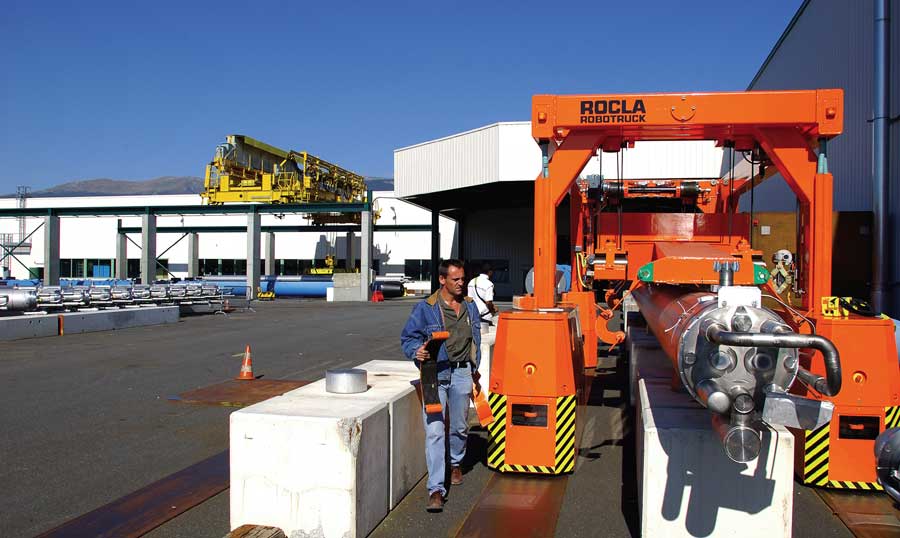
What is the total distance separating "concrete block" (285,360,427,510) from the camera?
563 cm

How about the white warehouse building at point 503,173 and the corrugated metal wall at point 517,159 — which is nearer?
the corrugated metal wall at point 517,159

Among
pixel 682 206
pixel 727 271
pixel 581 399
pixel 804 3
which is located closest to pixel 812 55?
pixel 804 3

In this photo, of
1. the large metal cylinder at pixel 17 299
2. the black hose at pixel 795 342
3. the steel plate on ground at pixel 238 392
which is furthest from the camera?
the large metal cylinder at pixel 17 299

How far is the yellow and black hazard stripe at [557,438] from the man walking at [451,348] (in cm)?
A: 50

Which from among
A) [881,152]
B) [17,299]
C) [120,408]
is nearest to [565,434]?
[120,408]

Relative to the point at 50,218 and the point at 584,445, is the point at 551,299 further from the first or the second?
the point at 50,218

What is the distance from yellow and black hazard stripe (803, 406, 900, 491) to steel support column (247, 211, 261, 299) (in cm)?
3785

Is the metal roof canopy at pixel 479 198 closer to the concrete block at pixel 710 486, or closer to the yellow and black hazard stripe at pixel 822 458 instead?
Answer: the yellow and black hazard stripe at pixel 822 458

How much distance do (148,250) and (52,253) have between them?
5382mm

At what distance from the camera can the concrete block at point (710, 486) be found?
464 centimetres

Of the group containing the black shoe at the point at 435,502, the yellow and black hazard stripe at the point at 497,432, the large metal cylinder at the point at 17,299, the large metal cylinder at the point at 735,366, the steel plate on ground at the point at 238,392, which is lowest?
the steel plate on ground at the point at 238,392

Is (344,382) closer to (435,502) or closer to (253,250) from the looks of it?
(435,502)

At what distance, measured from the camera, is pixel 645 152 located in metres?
32.8

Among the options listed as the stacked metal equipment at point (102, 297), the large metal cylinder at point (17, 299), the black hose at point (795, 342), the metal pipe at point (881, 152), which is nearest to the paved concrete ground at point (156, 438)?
the black hose at point (795, 342)
